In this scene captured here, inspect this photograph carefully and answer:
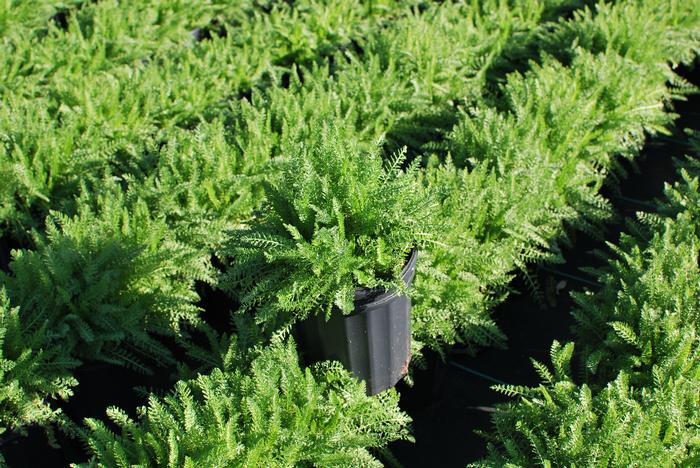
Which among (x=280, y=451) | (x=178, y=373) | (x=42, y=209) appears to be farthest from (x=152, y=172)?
(x=280, y=451)

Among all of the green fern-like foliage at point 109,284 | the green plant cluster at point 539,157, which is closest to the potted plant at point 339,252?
the green plant cluster at point 539,157

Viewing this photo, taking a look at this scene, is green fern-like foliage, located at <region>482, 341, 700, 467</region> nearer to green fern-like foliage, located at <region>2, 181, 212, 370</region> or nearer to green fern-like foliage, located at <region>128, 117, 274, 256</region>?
green fern-like foliage, located at <region>2, 181, 212, 370</region>

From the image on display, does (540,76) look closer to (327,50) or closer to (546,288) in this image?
(546,288)

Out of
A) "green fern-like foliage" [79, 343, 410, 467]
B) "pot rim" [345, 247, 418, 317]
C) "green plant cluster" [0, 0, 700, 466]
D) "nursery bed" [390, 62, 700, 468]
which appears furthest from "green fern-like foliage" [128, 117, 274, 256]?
"nursery bed" [390, 62, 700, 468]

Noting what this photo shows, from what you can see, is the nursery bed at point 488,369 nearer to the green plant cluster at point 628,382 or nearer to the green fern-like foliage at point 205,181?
the green plant cluster at point 628,382

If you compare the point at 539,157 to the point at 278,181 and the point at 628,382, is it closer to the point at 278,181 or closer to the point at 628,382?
the point at 628,382

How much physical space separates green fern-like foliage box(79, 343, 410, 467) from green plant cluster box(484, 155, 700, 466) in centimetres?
51

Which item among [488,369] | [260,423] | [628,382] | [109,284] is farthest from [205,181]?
[628,382]

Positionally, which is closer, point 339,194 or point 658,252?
point 339,194

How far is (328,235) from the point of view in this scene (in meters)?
2.48

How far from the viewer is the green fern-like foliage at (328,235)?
8.24 feet

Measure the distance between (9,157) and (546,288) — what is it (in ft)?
9.83

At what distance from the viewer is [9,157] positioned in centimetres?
372

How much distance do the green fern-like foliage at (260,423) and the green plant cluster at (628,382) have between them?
513 millimetres
